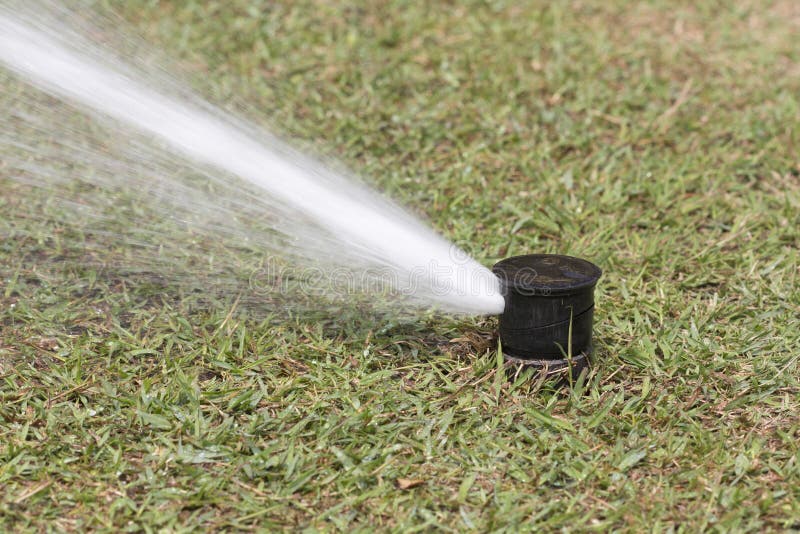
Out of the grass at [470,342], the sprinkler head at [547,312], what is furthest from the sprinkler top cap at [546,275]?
the grass at [470,342]

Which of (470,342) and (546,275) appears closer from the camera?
(546,275)

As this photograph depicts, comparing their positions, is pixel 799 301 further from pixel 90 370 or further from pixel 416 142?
pixel 90 370

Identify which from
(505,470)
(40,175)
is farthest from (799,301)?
(40,175)

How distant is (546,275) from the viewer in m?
2.87

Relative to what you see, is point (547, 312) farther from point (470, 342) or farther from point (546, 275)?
point (470, 342)

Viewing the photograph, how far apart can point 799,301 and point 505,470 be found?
1.50 meters

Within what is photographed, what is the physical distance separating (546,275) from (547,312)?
0.11 metres

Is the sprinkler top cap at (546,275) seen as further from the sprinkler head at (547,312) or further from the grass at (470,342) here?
the grass at (470,342)

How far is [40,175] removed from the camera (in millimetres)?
4387

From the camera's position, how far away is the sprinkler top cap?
280cm

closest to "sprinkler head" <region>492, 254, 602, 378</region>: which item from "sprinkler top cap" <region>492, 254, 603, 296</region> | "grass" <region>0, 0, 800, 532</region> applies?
"sprinkler top cap" <region>492, 254, 603, 296</region>

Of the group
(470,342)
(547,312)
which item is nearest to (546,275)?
(547,312)

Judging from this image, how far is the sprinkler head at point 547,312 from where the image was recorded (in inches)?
111

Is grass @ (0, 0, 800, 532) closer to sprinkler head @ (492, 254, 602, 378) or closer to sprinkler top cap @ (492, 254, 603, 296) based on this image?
sprinkler head @ (492, 254, 602, 378)
